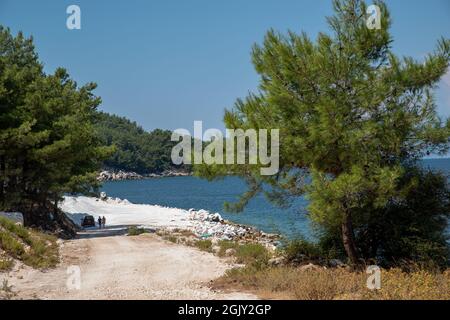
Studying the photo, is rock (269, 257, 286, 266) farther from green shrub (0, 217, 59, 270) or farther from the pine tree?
green shrub (0, 217, 59, 270)

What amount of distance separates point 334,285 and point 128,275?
6434 mm

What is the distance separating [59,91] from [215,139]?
2156cm

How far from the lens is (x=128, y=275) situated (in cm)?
1470

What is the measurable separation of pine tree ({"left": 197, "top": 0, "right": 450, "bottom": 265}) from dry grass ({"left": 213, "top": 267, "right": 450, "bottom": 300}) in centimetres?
173

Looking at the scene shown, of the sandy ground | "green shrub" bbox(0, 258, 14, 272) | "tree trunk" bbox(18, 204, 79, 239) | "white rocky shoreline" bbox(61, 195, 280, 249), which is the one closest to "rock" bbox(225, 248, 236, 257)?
the sandy ground

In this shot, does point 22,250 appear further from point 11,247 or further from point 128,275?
point 128,275

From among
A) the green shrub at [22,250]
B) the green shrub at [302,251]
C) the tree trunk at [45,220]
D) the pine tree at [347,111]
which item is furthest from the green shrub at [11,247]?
the tree trunk at [45,220]

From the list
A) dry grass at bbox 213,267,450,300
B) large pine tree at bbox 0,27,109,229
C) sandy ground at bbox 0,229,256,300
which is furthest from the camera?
large pine tree at bbox 0,27,109,229

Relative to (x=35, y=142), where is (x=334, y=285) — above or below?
below

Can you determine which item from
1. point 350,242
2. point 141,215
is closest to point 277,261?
point 350,242

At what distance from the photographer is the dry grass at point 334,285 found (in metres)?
10.4

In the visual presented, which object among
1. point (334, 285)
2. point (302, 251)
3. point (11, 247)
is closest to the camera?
point (334, 285)

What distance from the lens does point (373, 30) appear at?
14031mm

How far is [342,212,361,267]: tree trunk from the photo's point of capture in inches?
558
